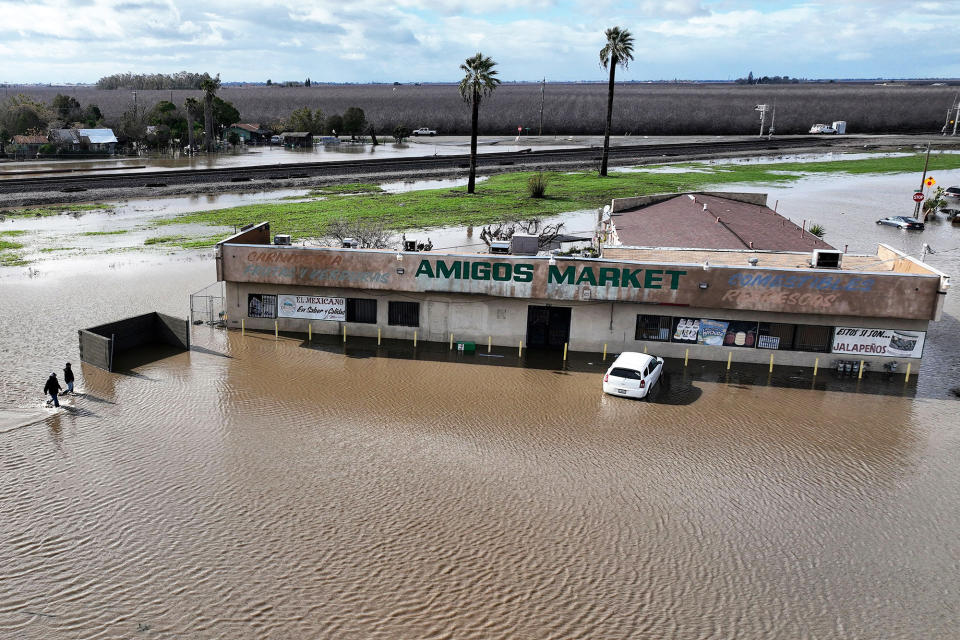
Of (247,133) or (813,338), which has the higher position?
(247,133)

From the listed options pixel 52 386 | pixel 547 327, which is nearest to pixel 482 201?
pixel 547 327

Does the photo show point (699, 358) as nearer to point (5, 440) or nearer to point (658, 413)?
point (658, 413)

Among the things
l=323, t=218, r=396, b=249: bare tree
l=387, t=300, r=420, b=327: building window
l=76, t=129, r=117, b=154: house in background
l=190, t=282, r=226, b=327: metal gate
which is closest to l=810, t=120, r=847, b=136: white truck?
l=323, t=218, r=396, b=249: bare tree

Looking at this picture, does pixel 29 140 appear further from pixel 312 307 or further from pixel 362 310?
pixel 362 310

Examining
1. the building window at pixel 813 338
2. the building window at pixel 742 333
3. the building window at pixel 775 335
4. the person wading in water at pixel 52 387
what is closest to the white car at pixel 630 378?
the building window at pixel 742 333

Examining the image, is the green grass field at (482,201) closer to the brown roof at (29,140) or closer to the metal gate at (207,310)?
the metal gate at (207,310)

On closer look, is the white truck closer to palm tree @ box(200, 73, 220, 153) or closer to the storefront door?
palm tree @ box(200, 73, 220, 153)
